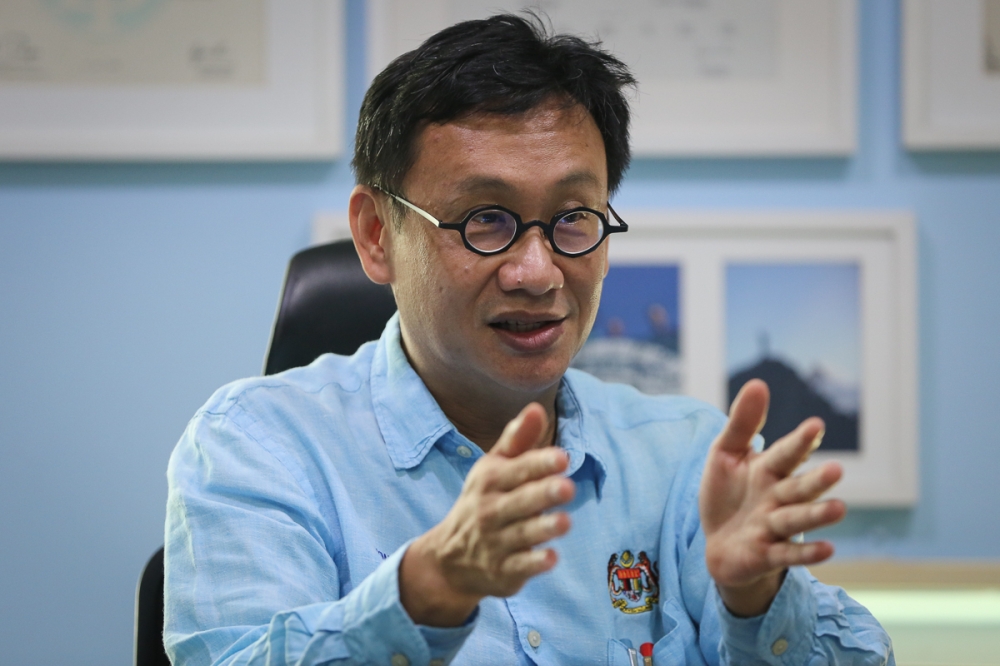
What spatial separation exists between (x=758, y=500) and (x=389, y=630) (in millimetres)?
336

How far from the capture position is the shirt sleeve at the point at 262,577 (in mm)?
797

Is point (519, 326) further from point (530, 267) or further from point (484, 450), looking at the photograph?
point (484, 450)

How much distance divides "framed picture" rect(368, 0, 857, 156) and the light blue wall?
5cm

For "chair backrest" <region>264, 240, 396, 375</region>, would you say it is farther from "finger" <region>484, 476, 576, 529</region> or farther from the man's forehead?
"finger" <region>484, 476, 576, 529</region>

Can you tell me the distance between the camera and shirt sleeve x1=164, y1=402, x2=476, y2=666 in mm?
797

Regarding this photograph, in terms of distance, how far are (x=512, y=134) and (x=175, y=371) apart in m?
1.10

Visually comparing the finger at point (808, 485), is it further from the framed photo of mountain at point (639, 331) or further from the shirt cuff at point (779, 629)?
the framed photo of mountain at point (639, 331)

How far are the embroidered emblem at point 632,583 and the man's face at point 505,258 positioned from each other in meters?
0.23

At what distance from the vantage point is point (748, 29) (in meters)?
1.87

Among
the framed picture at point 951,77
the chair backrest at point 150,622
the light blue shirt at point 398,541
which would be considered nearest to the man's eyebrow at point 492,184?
the light blue shirt at point 398,541

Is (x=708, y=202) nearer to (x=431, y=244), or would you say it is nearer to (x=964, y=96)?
(x=964, y=96)

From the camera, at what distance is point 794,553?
31.2 inches

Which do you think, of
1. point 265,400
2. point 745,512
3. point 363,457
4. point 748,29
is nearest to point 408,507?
point 363,457

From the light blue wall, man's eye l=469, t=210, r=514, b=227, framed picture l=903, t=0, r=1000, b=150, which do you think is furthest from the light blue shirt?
framed picture l=903, t=0, r=1000, b=150
